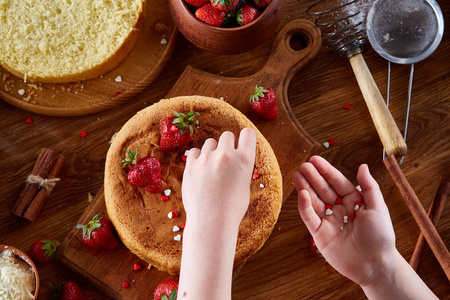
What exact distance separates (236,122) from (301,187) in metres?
0.51

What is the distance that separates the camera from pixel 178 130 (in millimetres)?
2193

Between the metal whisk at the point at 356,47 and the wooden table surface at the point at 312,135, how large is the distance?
0.36ft

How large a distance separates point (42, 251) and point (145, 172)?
0.85 metres

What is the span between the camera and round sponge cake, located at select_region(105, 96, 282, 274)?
2.24 meters

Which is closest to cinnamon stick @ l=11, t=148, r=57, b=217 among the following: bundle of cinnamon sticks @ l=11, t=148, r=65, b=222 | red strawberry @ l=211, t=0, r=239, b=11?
bundle of cinnamon sticks @ l=11, t=148, r=65, b=222

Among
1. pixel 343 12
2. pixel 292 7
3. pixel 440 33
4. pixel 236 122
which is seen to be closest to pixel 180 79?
pixel 236 122

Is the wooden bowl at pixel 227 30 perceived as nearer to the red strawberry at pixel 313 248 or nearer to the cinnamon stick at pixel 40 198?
the cinnamon stick at pixel 40 198

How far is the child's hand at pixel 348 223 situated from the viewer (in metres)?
2.13

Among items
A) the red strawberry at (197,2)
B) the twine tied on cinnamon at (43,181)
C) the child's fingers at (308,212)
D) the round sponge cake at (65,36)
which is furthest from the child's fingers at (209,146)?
the twine tied on cinnamon at (43,181)

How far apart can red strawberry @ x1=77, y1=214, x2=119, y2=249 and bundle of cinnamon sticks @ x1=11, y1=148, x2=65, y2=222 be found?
0.39 m

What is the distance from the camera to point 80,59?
2.54m

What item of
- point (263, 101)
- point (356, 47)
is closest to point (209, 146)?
point (263, 101)

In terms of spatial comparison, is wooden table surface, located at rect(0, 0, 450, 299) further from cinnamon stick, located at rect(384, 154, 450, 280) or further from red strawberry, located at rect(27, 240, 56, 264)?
cinnamon stick, located at rect(384, 154, 450, 280)

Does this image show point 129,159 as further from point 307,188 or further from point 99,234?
point 307,188
